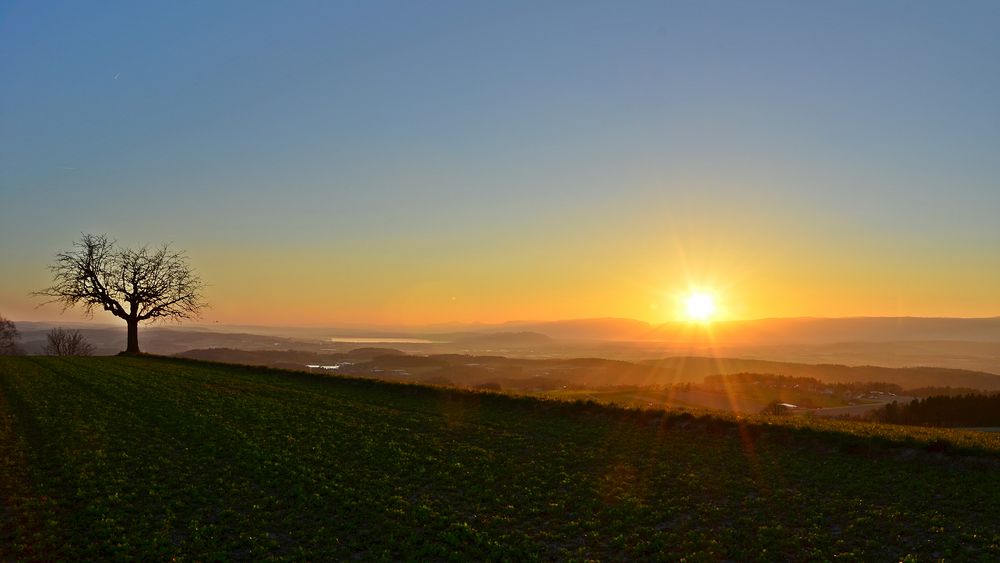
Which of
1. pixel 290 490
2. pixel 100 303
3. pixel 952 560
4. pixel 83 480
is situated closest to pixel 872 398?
pixel 952 560

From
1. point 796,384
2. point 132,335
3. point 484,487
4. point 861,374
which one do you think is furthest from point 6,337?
point 861,374

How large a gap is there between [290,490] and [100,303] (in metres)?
78.7

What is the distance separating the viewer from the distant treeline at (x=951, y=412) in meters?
42.8

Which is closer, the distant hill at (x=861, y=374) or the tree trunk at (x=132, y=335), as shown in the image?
the tree trunk at (x=132, y=335)

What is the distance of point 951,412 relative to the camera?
145 ft

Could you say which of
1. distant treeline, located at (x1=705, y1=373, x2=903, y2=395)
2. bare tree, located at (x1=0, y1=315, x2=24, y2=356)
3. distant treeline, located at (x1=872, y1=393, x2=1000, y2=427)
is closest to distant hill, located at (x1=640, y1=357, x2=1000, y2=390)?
distant treeline, located at (x1=705, y1=373, x2=903, y2=395)

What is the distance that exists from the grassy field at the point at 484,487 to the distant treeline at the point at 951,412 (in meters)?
21.6

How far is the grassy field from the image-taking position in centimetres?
1563

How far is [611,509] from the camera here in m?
18.5

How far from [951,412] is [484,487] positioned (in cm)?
4389

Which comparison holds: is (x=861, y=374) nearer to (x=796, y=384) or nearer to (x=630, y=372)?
(x=630, y=372)

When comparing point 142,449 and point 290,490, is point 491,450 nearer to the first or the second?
point 290,490

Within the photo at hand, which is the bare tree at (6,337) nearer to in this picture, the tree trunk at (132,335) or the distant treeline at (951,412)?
the tree trunk at (132,335)

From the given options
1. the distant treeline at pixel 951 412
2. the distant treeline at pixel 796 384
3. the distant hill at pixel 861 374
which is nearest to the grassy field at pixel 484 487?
the distant treeline at pixel 951 412
